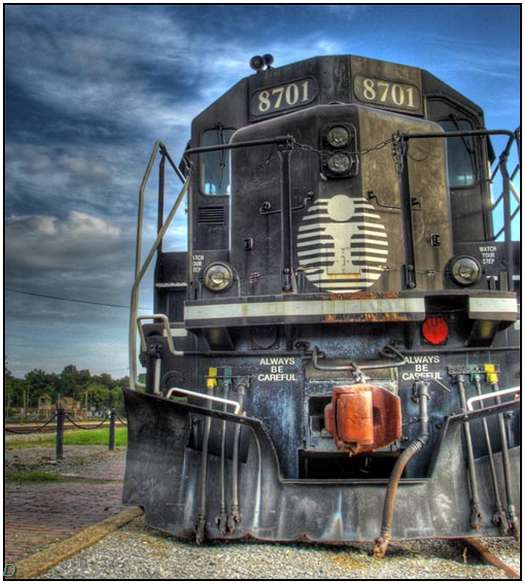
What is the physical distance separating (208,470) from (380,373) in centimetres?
137

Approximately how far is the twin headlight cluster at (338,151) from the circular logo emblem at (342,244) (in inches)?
8.4

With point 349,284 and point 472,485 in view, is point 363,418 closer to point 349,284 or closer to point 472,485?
point 472,485

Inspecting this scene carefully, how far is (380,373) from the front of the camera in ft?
14.1

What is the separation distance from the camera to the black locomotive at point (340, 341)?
12.4 feet

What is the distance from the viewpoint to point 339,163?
4.88 m

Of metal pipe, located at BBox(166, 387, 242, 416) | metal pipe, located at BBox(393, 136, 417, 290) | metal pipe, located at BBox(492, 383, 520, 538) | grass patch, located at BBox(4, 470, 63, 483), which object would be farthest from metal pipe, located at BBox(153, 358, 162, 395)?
grass patch, located at BBox(4, 470, 63, 483)

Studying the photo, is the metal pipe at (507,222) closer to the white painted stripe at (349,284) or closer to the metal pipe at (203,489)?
the white painted stripe at (349,284)

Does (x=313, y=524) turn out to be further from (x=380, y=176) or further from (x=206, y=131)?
(x=206, y=131)

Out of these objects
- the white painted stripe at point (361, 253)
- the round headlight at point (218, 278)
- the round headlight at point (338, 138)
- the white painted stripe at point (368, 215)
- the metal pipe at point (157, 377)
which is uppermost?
the round headlight at point (338, 138)

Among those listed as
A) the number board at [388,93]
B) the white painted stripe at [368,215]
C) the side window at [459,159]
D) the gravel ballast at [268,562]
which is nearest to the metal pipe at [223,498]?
the gravel ballast at [268,562]

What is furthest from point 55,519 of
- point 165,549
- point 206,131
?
point 206,131

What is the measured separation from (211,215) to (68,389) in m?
24.1

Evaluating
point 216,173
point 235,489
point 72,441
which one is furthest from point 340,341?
point 72,441

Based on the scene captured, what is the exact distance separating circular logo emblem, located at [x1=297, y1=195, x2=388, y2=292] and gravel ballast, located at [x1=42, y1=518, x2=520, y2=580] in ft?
6.14
